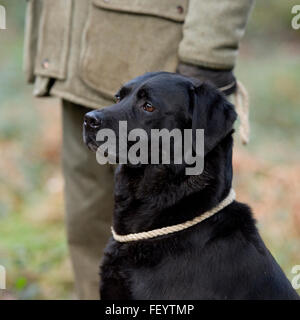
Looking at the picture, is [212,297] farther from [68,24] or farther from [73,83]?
[68,24]

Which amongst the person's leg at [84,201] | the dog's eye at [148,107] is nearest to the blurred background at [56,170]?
the person's leg at [84,201]

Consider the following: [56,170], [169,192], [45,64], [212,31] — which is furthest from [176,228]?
[56,170]

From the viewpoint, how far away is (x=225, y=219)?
2404 millimetres

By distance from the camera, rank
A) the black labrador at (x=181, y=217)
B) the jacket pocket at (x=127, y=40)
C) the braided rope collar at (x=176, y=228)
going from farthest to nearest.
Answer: the jacket pocket at (x=127, y=40) → the braided rope collar at (x=176, y=228) → the black labrador at (x=181, y=217)

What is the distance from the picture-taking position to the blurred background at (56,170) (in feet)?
14.1

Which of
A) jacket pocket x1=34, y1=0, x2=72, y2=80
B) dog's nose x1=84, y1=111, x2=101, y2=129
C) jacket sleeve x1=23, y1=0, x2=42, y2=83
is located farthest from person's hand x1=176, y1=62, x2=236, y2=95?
jacket sleeve x1=23, y1=0, x2=42, y2=83

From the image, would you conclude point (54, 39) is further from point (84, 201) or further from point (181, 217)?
point (181, 217)

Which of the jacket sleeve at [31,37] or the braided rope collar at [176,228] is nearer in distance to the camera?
the braided rope collar at [176,228]

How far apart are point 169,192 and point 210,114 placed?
39 cm

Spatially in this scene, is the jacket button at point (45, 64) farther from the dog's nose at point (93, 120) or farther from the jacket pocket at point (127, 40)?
the dog's nose at point (93, 120)

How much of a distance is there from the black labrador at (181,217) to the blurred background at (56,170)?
4.58 ft

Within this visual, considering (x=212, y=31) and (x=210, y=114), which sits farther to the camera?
(x=212, y=31)

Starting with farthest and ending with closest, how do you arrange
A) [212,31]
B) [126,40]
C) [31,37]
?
[31,37]
[126,40]
[212,31]

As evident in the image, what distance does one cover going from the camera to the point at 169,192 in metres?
2.45
